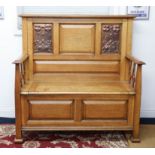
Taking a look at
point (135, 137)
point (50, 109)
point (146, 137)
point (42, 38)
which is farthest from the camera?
point (42, 38)

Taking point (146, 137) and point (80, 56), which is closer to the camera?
point (146, 137)

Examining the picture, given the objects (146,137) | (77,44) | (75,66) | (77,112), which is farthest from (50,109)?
(146,137)

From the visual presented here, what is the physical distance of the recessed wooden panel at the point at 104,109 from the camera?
2320mm

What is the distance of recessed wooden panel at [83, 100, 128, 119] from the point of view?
91.4 inches

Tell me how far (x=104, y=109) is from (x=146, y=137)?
22.4 inches

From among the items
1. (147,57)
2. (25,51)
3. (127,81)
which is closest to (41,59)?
(25,51)

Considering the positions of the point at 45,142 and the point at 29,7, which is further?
the point at 29,7

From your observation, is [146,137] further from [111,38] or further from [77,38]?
[77,38]

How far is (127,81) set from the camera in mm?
2709

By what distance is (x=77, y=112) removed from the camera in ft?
7.60

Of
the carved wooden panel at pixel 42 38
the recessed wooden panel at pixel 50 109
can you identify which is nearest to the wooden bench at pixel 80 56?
the carved wooden panel at pixel 42 38

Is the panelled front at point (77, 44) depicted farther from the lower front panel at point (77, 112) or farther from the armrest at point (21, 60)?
the lower front panel at point (77, 112)
